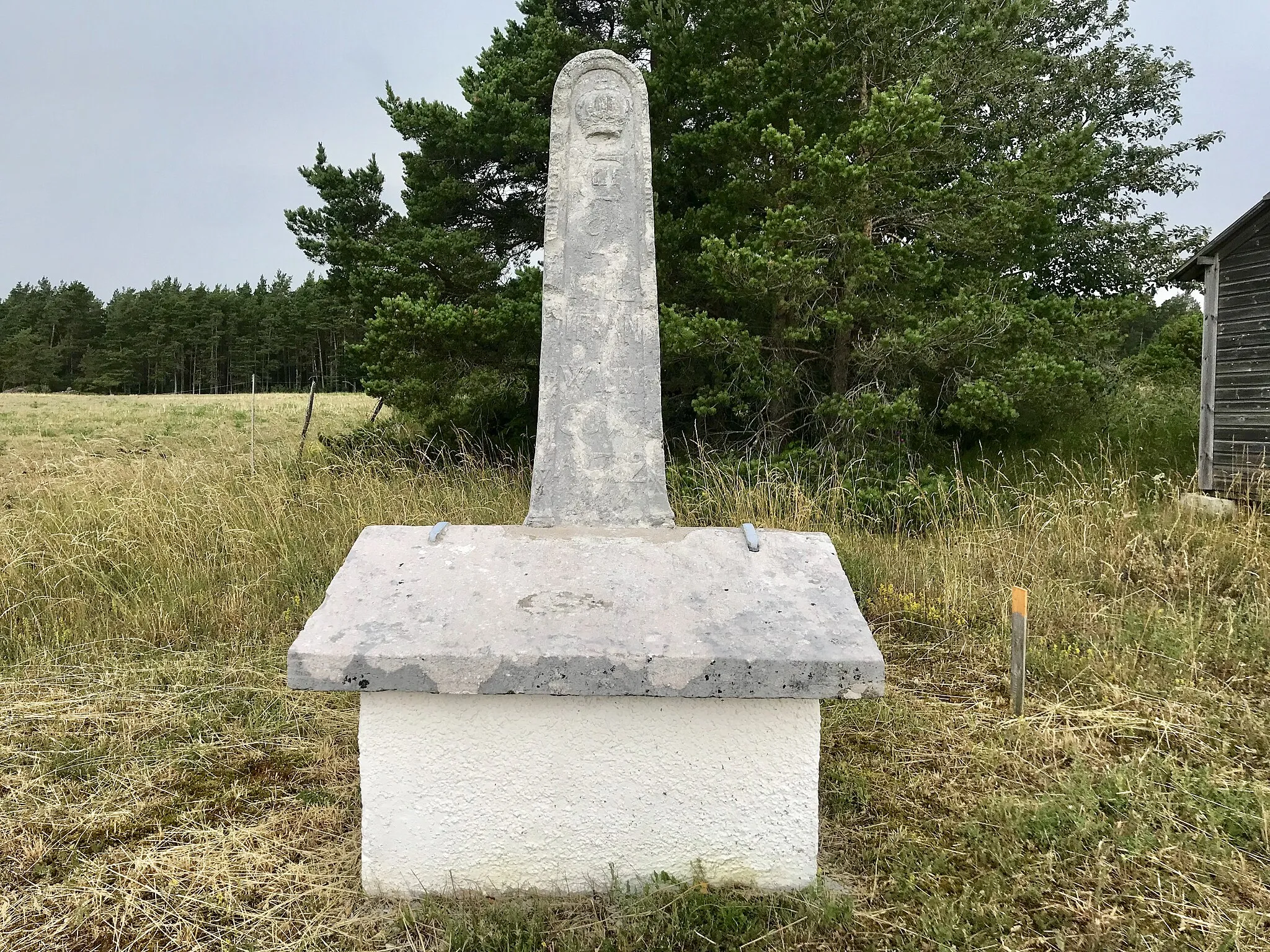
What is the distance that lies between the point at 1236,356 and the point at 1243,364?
0.13 meters

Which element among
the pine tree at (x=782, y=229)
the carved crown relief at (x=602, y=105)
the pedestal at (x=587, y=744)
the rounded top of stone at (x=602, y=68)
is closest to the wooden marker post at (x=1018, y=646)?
the pedestal at (x=587, y=744)

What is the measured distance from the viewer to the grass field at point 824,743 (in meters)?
1.97

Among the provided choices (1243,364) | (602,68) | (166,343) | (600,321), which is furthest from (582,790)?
(166,343)

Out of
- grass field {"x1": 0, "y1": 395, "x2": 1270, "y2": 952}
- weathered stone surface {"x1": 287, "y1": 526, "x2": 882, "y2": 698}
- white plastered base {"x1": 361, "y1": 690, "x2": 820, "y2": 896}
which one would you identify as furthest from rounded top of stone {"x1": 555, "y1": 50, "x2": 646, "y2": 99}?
grass field {"x1": 0, "y1": 395, "x2": 1270, "y2": 952}

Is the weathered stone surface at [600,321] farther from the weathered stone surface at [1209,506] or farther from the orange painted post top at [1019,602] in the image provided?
the weathered stone surface at [1209,506]

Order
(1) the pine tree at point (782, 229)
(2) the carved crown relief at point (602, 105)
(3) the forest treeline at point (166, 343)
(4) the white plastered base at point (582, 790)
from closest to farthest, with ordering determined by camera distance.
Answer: (4) the white plastered base at point (582, 790)
(2) the carved crown relief at point (602, 105)
(1) the pine tree at point (782, 229)
(3) the forest treeline at point (166, 343)

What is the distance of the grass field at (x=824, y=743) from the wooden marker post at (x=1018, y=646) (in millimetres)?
86

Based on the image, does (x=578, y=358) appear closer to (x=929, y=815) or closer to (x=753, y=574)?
(x=753, y=574)

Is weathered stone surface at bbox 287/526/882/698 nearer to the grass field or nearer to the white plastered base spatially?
the white plastered base

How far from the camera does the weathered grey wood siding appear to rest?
7695 millimetres

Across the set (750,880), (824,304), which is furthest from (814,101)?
→ (750,880)

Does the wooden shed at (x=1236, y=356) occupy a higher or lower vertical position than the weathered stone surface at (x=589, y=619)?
higher

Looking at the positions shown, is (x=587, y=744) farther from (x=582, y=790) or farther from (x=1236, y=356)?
(x=1236, y=356)

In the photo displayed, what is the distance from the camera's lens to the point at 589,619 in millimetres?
1981
